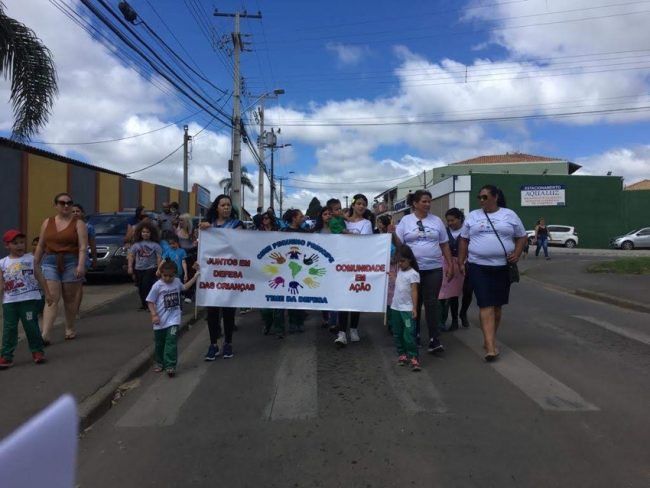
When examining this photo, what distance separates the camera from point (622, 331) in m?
7.80

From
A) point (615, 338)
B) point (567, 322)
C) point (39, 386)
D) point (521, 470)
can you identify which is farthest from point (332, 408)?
point (567, 322)

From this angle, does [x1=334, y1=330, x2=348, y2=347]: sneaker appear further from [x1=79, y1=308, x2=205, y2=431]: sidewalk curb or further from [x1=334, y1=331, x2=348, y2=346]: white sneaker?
[x1=79, y1=308, x2=205, y2=431]: sidewalk curb

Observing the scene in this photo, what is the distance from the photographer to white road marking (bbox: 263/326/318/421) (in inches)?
178

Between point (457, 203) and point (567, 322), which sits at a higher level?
point (457, 203)

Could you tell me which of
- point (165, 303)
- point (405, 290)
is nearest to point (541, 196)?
point (405, 290)

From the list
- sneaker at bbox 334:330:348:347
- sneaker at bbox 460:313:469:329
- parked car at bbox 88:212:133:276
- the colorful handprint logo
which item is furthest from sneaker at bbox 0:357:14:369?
parked car at bbox 88:212:133:276

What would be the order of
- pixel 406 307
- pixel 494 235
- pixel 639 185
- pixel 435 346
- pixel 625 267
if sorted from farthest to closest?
pixel 639 185, pixel 625 267, pixel 435 346, pixel 494 235, pixel 406 307

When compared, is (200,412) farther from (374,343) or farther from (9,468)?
(9,468)

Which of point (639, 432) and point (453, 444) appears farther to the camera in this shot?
point (639, 432)

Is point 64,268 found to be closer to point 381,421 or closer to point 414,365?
point 414,365

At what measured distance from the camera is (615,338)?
7332 millimetres

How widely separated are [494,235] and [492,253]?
0.20 meters

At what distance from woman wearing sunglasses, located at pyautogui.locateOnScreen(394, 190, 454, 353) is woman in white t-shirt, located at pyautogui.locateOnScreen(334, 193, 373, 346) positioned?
79 centimetres

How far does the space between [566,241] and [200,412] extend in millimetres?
36204
